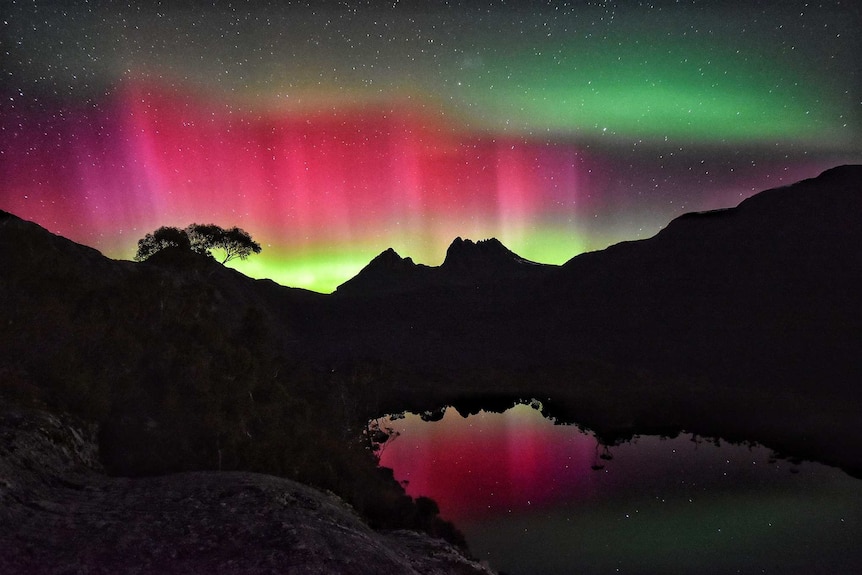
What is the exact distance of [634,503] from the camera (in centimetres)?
5156

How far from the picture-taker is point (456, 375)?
466 feet

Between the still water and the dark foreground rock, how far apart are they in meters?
28.3

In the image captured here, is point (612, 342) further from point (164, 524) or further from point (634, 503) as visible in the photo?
point (164, 524)

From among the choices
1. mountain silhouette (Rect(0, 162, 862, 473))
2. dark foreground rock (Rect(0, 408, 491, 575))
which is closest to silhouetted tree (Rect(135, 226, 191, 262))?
mountain silhouette (Rect(0, 162, 862, 473))

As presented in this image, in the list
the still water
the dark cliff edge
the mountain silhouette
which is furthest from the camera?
the still water

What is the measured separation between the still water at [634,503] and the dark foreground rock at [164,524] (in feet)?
92.9

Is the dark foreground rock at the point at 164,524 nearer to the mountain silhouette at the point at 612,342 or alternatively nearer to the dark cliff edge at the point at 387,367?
the dark cliff edge at the point at 387,367

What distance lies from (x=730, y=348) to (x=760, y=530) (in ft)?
416

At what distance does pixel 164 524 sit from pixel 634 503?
5315 centimetres

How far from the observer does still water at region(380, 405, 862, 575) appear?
39.0 m

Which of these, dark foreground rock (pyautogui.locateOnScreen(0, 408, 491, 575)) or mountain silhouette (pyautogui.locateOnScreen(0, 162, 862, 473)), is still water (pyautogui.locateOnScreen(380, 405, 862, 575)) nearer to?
mountain silhouette (pyautogui.locateOnScreen(0, 162, 862, 473))

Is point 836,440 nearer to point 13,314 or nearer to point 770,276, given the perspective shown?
point 13,314

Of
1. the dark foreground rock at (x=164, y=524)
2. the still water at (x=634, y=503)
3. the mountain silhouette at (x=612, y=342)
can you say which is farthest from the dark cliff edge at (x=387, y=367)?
the still water at (x=634, y=503)

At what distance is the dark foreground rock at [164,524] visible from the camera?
11688mm
